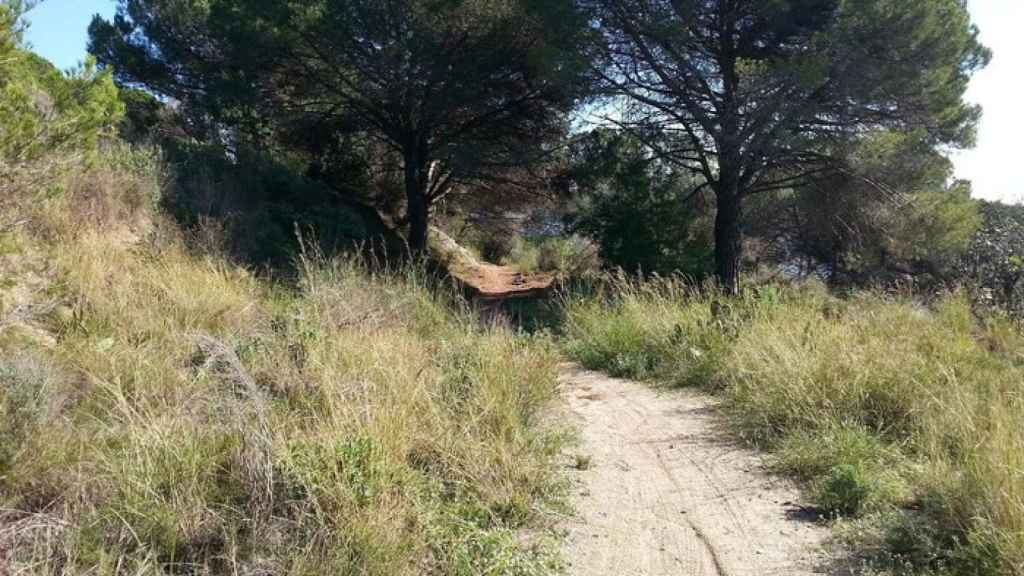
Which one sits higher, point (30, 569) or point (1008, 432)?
point (1008, 432)

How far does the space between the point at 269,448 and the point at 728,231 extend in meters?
12.3

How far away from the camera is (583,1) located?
12656 mm

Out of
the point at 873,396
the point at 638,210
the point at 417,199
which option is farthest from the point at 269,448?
the point at 417,199

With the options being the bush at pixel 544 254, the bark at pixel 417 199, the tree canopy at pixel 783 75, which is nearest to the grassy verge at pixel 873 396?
the tree canopy at pixel 783 75

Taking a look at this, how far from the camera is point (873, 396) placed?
5.00 metres

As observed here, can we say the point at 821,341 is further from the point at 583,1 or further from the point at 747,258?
the point at 747,258

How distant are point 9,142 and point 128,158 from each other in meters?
6.83

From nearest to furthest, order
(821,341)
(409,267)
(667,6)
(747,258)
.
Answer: (821,341), (409,267), (667,6), (747,258)

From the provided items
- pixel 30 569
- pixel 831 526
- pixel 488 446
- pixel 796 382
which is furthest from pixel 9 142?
pixel 796 382

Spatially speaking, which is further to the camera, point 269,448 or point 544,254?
point 544,254

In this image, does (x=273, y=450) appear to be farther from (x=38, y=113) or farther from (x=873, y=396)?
(x=873, y=396)

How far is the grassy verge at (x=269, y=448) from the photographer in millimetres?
2930

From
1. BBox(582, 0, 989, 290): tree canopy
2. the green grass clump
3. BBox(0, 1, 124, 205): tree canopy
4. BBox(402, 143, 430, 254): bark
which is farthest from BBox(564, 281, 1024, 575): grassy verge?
BBox(402, 143, 430, 254): bark

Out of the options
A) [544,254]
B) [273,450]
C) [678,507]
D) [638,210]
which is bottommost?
[678,507]
